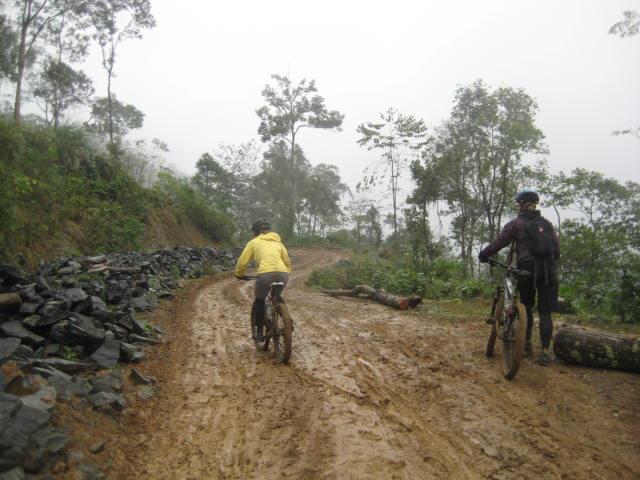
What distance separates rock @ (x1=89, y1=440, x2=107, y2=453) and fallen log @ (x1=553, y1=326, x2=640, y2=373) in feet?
15.8

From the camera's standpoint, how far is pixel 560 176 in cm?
2600

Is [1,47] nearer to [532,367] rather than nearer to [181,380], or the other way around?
[181,380]

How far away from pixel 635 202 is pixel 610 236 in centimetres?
1613

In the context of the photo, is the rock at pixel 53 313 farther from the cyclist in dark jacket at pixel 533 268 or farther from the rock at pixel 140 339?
the cyclist in dark jacket at pixel 533 268

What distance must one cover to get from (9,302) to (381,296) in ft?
23.7

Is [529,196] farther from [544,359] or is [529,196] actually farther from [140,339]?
[140,339]

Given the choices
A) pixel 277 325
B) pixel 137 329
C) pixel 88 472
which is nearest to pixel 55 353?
pixel 137 329

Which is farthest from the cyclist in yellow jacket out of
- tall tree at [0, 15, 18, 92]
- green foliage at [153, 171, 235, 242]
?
tall tree at [0, 15, 18, 92]

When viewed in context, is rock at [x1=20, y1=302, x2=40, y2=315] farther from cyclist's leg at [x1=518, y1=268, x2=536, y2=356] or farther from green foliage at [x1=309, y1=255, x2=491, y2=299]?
green foliage at [x1=309, y1=255, x2=491, y2=299]

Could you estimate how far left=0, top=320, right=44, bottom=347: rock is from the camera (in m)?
4.59

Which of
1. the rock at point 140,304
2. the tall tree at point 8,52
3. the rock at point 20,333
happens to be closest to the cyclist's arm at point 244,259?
the rock at point 20,333

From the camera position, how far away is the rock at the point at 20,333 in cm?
459

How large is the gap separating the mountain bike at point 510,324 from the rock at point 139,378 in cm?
393

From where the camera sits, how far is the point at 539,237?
467 centimetres
